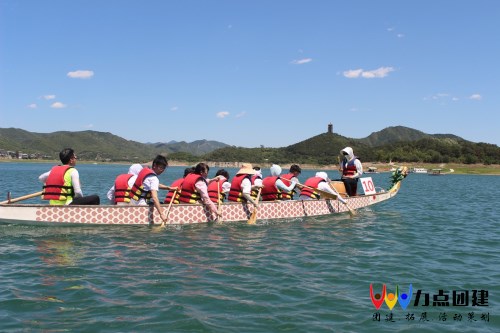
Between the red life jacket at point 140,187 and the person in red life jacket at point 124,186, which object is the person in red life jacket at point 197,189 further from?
the person in red life jacket at point 124,186

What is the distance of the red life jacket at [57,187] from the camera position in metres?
12.3

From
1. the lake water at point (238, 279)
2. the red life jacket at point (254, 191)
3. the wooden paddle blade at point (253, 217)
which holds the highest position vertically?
the red life jacket at point (254, 191)

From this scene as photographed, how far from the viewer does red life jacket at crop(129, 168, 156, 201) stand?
1322 cm

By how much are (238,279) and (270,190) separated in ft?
28.2

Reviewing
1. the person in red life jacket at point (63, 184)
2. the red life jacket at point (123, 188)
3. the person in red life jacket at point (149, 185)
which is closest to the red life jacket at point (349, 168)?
the person in red life jacket at point (149, 185)

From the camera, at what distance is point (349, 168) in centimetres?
1995

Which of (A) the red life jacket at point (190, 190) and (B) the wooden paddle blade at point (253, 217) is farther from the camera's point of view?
(B) the wooden paddle blade at point (253, 217)

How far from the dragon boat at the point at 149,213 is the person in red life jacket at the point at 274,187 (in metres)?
0.57

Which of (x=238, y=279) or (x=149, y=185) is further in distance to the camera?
(x=149, y=185)

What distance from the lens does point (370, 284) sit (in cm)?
836

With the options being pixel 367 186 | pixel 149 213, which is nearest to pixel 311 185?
pixel 367 186

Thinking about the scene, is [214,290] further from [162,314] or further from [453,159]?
[453,159]

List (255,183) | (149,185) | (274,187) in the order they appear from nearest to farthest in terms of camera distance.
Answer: (149,185) → (255,183) → (274,187)

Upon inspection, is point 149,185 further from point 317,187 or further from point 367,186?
point 367,186
